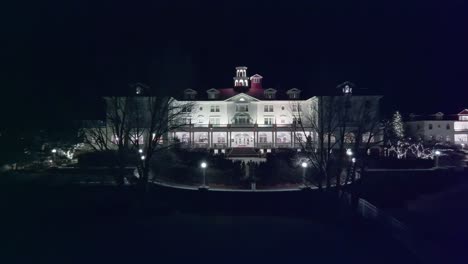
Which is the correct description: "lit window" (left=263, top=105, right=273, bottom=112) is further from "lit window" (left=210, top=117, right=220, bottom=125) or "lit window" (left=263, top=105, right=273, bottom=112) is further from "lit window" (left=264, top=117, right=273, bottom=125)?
"lit window" (left=210, top=117, right=220, bottom=125)

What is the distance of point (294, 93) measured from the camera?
141 feet

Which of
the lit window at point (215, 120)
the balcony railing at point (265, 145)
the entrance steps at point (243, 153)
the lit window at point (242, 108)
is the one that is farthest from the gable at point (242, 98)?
the entrance steps at point (243, 153)

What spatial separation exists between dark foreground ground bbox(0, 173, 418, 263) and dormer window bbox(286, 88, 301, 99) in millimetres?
27558

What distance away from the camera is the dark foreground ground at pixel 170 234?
30.1ft

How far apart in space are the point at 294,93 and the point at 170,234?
113ft

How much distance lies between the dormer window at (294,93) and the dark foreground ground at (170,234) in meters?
27.6

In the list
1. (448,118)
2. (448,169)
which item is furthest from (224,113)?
(448,118)

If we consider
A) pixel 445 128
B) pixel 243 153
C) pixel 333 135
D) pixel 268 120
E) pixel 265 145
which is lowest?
pixel 243 153

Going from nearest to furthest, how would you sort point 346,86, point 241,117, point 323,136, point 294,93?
point 323,136 < point 346,86 < point 294,93 < point 241,117

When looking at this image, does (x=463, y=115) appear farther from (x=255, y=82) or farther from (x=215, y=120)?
(x=215, y=120)

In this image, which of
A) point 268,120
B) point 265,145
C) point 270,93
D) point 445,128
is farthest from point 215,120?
point 445,128

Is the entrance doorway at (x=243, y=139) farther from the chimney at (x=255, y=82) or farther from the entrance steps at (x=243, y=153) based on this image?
the chimney at (x=255, y=82)

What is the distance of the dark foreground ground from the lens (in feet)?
30.1

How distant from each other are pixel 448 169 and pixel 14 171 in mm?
29636
